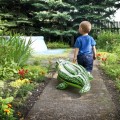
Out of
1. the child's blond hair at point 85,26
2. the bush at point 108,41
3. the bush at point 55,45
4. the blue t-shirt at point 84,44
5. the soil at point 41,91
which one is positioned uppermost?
the child's blond hair at point 85,26

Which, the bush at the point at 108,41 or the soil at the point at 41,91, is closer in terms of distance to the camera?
the soil at the point at 41,91

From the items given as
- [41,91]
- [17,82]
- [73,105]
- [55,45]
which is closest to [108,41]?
[55,45]

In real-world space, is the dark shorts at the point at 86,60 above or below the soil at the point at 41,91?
above

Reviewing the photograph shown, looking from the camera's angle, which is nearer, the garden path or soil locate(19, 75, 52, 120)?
the garden path

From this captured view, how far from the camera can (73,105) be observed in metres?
4.79

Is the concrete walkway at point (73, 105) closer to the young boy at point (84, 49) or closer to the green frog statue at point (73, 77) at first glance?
the green frog statue at point (73, 77)

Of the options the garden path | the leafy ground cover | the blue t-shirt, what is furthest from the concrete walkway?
the blue t-shirt

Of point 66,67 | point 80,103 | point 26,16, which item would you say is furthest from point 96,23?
point 80,103

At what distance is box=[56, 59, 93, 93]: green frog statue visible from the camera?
5488 millimetres

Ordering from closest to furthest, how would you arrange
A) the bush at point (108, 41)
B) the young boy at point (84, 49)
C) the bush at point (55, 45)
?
the young boy at point (84, 49), the bush at point (108, 41), the bush at point (55, 45)

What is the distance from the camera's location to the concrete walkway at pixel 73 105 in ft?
14.1

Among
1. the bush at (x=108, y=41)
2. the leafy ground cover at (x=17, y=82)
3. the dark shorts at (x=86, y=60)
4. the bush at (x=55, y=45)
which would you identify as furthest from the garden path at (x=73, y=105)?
the bush at (x=55, y=45)

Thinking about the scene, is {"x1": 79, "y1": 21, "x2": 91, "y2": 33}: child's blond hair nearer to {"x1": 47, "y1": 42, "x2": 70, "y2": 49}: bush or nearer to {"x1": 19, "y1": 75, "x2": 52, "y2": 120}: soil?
{"x1": 19, "y1": 75, "x2": 52, "y2": 120}: soil

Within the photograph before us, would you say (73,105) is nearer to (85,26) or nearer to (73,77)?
(73,77)
